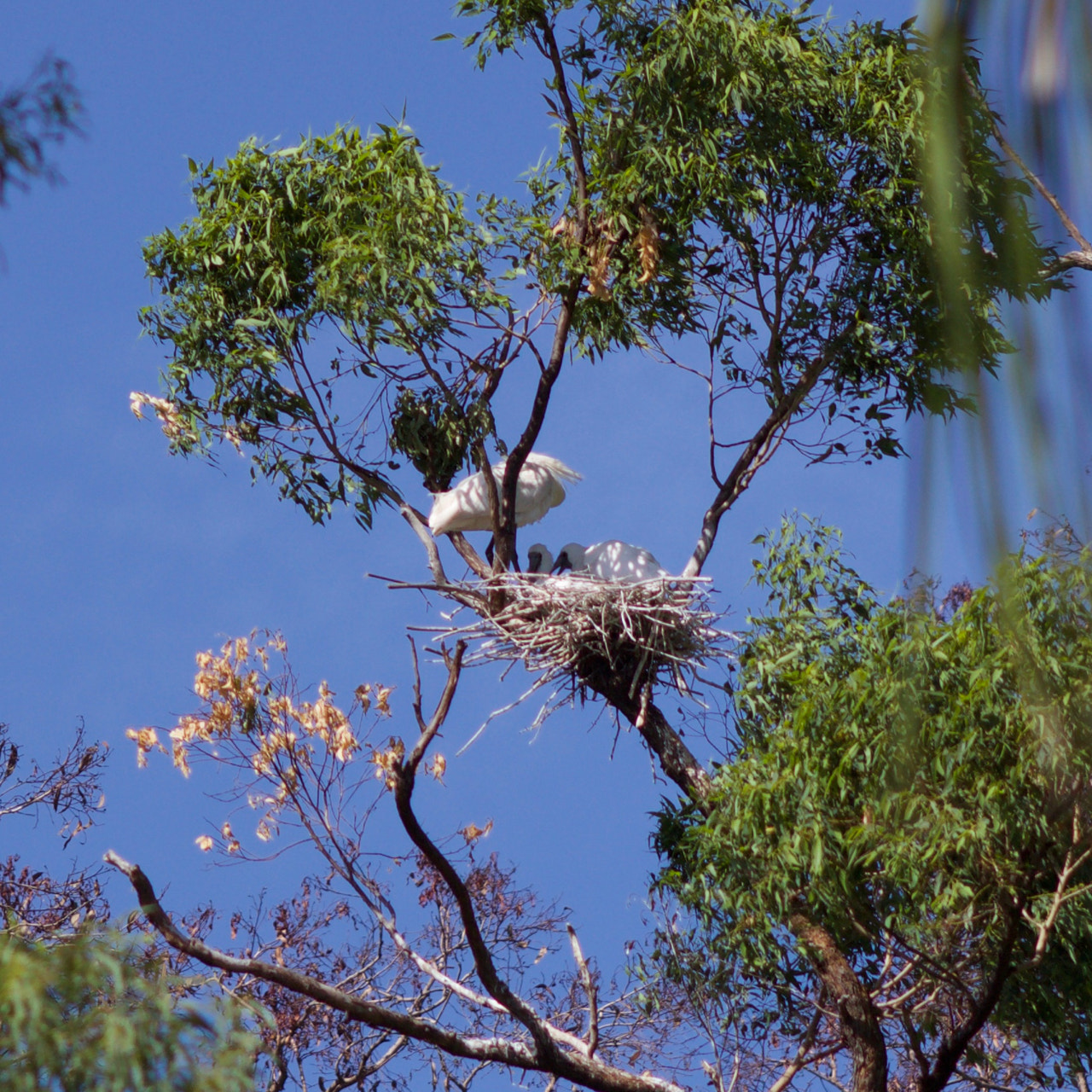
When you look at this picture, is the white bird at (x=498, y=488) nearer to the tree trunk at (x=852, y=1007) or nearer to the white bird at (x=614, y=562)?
the white bird at (x=614, y=562)

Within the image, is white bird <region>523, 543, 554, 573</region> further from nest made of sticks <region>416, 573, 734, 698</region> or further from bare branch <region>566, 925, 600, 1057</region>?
bare branch <region>566, 925, 600, 1057</region>

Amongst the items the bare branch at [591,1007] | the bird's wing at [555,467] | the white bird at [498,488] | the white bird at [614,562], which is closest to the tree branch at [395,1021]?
the bare branch at [591,1007]

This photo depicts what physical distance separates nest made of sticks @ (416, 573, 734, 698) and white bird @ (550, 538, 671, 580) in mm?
295

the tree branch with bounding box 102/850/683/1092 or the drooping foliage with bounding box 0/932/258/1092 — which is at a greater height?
the tree branch with bounding box 102/850/683/1092

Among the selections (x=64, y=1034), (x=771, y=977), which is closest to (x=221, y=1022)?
(x=64, y=1034)

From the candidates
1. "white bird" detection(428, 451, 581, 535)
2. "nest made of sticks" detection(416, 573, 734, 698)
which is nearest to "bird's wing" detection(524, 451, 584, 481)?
"white bird" detection(428, 451, 581, 535)

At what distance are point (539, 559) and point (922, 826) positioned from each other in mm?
3103

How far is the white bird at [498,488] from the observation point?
7.48 meters

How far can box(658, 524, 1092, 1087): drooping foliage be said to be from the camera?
540 centimetres

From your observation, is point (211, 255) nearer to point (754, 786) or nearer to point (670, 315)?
point (670, 315)

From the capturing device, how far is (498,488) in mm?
7363

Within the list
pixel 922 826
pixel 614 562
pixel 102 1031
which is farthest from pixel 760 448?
pixel 102 1031

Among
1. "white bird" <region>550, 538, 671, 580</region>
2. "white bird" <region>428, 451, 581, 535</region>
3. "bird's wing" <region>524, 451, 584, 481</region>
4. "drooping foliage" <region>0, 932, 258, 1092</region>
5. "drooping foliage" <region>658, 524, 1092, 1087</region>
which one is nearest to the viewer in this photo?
"drooping foliage" <region>0, 932, 258, 1092</region>

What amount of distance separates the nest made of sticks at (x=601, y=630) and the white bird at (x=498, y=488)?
23.5 inches
